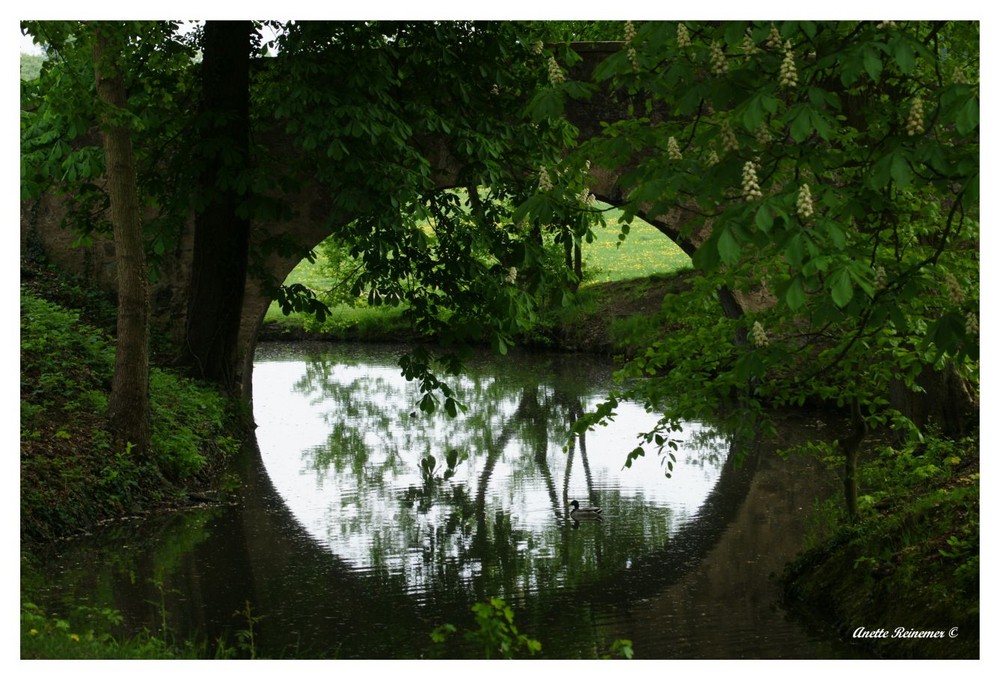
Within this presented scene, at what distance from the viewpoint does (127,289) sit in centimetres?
913

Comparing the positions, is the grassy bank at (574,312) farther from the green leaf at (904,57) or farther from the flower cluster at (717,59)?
the green leaf at (904,57)

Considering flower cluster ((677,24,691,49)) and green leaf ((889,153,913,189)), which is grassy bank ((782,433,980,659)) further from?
flower cluster ((677,24,691,49))

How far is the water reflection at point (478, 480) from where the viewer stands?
26.3ft

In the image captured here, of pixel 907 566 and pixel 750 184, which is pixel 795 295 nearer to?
pixel 750 184

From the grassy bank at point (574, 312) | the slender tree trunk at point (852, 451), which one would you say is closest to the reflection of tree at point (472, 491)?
the slender tree trunk at point (852, 451)

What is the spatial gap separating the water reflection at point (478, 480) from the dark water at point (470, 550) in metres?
0.03

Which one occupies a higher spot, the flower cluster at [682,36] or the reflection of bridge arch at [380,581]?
the flower cluster at [682,36]

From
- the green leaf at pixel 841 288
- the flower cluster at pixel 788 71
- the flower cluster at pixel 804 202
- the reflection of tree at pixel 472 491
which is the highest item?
the flower cluster at pixel 788 71

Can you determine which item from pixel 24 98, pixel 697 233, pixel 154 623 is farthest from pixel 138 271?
pixel 697 233

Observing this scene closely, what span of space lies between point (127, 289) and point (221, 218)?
7.46 feet

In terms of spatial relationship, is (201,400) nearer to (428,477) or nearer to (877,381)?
(428,477)

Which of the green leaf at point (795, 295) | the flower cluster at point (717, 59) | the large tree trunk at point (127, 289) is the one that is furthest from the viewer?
the large tree trunk at point (127, 289)

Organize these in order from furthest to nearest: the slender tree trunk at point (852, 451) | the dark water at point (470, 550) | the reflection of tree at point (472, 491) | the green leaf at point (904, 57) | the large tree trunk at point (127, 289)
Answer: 1. the large tree trunk at point (127, 289)
2. the reflection of tree at point (472, 491)
3. the slender tree trunk at point (852, 451)
4. the dark water at point (470, 550)
5. the green leaf at point (904, 57)

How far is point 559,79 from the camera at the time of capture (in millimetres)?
4902
